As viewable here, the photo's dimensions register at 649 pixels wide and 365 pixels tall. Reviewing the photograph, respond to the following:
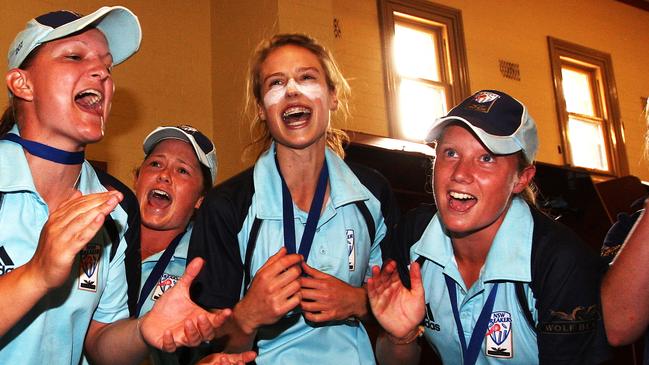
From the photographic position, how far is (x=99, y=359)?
2164 mm

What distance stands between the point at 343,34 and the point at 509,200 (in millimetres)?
4341

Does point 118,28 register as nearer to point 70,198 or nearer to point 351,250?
point 70,198

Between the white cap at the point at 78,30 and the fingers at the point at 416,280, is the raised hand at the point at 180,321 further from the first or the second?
the white cap at the point at 78,30

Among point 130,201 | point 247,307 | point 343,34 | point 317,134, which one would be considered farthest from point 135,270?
point 343,34

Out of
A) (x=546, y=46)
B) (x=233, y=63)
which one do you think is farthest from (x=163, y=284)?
(x=546, y=46)

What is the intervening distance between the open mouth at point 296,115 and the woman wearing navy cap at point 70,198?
2.31 ft

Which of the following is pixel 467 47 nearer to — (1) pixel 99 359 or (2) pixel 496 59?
(2) pixel 496 59

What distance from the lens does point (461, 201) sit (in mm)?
2340

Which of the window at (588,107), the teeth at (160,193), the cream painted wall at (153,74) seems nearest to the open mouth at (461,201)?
the teeth at (160,193)

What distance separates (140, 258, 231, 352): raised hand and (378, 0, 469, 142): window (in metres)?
4.65

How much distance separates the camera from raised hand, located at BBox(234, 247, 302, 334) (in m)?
2.09

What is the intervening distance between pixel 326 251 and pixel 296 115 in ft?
2.03

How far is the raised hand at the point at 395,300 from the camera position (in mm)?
2221

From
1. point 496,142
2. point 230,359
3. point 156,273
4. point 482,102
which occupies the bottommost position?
point 230,359
